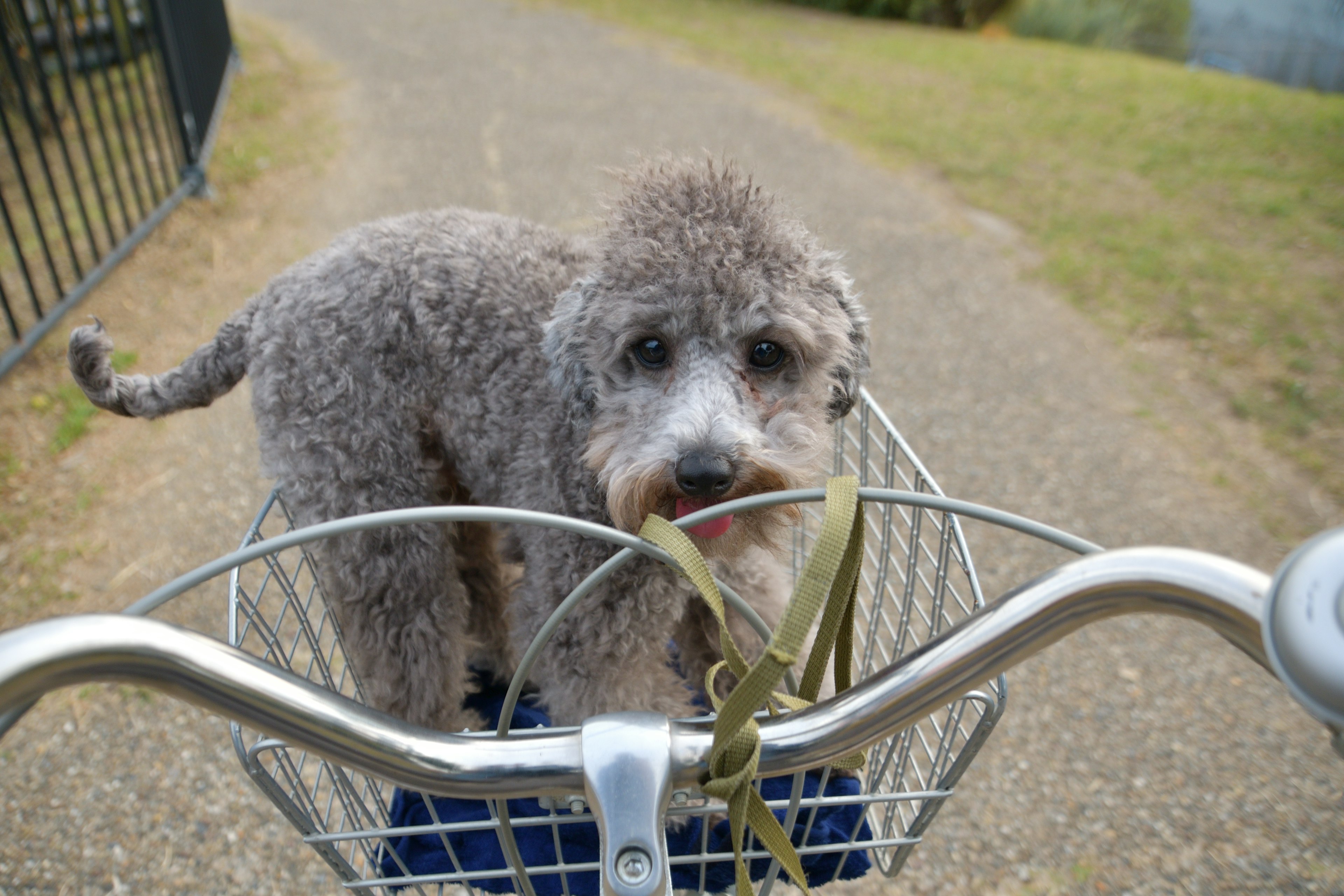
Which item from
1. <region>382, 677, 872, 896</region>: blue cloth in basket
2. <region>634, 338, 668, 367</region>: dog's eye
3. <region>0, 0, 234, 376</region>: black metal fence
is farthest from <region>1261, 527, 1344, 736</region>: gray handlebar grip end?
<region>0, 0, 234, 376</region>: black metal fence

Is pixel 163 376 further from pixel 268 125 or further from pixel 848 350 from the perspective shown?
pixel 268 125

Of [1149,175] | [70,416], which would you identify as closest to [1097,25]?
[1149,175]

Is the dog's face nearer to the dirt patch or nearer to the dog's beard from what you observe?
the dog's beard

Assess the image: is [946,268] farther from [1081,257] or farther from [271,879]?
[271,879]

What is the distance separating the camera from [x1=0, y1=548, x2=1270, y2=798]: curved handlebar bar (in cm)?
68

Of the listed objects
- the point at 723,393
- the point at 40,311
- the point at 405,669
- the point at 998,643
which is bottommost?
the point at 40,311

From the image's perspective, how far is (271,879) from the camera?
2217 millimetres

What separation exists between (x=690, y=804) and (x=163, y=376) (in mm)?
1608

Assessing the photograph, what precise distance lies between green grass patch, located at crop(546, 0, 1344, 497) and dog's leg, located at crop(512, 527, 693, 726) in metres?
3.31

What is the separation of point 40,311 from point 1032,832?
4.93 m

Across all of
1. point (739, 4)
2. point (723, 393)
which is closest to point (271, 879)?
point (723, 393)

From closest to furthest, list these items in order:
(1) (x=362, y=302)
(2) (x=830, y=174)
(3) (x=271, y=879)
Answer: (1) (x=362, y=302) < (3) (x=271, y=879) < (2) (x=830, y=174)

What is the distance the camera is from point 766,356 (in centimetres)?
172

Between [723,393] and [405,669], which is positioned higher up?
[723,393]
